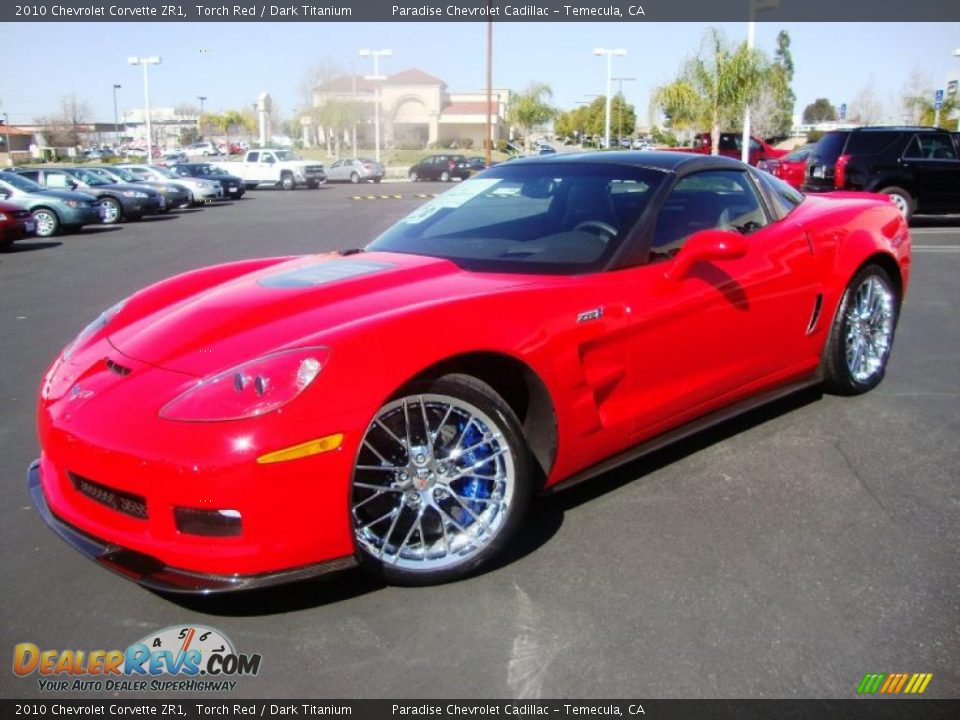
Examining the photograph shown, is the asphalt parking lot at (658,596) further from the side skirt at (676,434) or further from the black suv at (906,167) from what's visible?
the black suv at (906,167)

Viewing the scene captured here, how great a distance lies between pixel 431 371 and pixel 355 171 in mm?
41610

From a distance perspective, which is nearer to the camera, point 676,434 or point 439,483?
point 439,483

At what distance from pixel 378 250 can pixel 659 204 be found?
131cm

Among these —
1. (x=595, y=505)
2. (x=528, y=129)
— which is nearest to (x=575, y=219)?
(x=595, y=505)

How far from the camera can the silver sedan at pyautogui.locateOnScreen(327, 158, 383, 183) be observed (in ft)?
140

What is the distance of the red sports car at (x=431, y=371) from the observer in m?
2.49

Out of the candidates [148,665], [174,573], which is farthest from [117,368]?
[148,665]

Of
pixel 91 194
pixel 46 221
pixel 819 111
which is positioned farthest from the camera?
pixel 819 111

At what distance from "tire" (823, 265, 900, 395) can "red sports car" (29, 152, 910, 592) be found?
0.63ft

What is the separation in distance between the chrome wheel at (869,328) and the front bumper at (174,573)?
3301 mm

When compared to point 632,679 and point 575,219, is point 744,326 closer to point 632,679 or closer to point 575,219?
point 575,219

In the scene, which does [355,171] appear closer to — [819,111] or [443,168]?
[443,168]

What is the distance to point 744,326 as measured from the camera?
3.80m

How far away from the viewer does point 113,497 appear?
262cm
